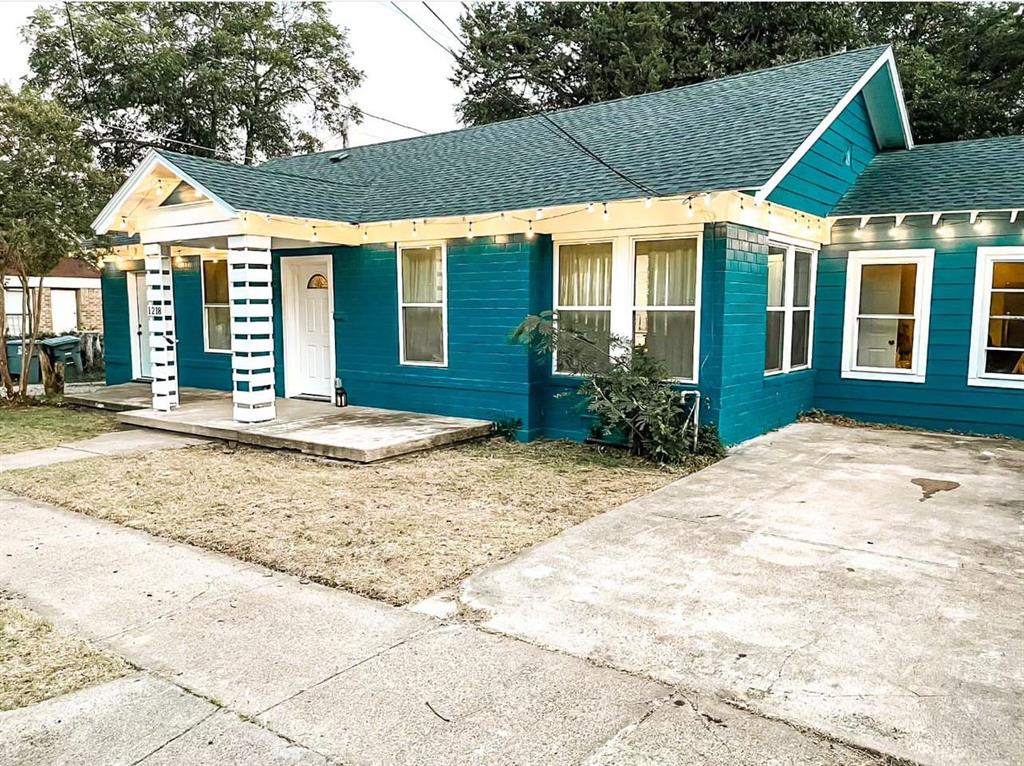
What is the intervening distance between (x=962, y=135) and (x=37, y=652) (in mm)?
20037

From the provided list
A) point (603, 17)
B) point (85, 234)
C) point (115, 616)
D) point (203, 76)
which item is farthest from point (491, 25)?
point (115, 616)

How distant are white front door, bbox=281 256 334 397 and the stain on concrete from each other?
737cm

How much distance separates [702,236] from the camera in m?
7.23

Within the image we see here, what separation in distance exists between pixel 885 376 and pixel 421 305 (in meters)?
5.93

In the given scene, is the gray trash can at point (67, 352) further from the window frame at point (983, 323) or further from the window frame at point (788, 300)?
the window frame at point (983, 323)

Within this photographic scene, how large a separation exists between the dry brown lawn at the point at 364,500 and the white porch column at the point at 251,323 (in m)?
0.76

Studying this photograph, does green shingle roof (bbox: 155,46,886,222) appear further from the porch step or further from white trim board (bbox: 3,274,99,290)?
white trim board (bbox: 3,274,99,290)

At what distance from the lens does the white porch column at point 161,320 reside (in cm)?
923

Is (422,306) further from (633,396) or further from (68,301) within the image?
(68,301)

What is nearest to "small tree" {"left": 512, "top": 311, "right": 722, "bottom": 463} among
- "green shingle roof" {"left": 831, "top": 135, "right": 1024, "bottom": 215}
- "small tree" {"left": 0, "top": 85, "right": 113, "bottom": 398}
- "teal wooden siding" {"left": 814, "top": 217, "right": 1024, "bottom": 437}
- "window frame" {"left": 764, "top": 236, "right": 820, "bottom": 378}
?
"window frame" {"left": 764, "top": 236, "right": 820, "bottom": 378}

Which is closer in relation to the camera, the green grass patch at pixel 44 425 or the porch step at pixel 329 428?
the porch step at pixel 329 428

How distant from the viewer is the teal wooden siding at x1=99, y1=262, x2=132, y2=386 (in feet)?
43.3

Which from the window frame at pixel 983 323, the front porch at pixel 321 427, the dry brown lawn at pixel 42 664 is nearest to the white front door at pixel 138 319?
the front porch at pixel 321 427

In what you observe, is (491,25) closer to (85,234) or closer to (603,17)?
(603,17)
